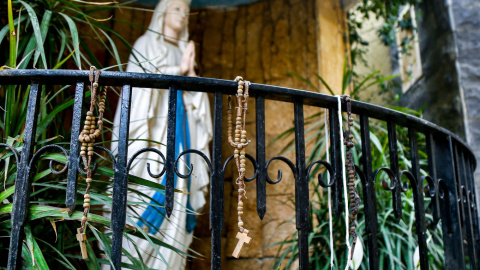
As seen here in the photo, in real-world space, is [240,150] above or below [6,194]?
above

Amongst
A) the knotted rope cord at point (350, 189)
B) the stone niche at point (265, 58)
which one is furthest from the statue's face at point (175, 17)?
the knotted rope cord at point (350, 189)

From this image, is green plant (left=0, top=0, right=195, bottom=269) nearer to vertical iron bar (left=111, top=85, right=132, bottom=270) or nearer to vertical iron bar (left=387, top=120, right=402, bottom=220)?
vertical iron bar (left=111, top=85, right=132, bottom=270)

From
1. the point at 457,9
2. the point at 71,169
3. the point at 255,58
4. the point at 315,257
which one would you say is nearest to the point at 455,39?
the point at 457,9

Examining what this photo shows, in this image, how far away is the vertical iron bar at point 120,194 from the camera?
106 centimetres

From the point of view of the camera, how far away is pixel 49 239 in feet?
4.76

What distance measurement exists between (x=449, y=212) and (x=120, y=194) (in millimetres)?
1077

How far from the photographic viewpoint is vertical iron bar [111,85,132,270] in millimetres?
1057

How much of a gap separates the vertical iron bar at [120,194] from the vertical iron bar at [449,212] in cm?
101

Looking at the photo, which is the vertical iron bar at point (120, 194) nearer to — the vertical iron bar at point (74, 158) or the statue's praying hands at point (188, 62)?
the vertical iron bar at point (74, 158)

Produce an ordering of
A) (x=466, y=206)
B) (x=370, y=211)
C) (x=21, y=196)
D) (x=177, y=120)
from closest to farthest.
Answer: (x=21, y=196) → (x=370, y=211) → (x=466, y=206) → (x=177, y=120)

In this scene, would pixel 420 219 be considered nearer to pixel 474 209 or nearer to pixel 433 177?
Result: pixel 433 177

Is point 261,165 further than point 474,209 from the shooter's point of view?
No

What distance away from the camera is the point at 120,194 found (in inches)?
42.5

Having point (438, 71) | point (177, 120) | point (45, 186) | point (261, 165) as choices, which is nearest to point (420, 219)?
point (261, 165)
